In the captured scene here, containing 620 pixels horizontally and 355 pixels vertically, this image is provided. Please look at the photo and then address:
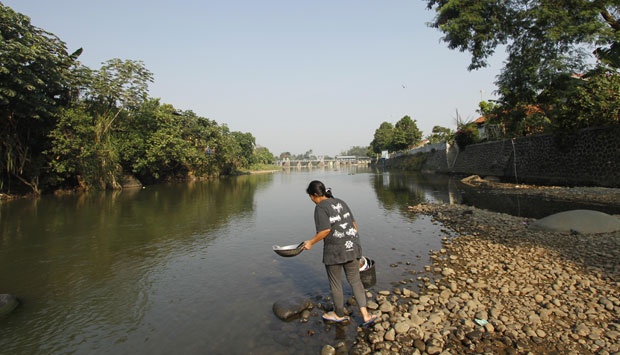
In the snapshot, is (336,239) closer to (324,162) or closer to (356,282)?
(356,282)

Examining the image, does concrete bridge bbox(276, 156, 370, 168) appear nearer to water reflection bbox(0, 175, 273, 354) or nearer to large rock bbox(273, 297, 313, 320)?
water reflection bbox(0, 175, 273, 354)

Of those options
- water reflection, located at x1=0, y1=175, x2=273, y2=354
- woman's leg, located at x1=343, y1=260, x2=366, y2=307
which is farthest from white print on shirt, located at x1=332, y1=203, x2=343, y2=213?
water reflection, located at x1=0, y1=175, x2=273, y2=354

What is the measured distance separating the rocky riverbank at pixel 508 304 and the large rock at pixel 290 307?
118cm

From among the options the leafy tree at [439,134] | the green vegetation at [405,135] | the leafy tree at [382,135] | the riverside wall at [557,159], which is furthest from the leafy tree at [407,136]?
the riverside wall at [557,159]

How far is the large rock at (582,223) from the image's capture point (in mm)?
9810

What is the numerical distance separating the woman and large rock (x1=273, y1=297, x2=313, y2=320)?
0.99m

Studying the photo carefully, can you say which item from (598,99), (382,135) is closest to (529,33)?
(598,99)

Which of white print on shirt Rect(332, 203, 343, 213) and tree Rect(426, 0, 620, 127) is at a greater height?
tree Rect(426, 0, 620, 127)

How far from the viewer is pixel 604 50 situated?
16.0 metres

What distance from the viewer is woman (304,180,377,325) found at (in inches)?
189

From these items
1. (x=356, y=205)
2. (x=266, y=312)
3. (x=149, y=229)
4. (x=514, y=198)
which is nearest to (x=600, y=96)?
(x=514, y=198)

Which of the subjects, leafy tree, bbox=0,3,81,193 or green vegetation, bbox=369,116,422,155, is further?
green vegetation, bbox=369,116,422,155

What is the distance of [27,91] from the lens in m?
22.8

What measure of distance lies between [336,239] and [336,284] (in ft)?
2.40
